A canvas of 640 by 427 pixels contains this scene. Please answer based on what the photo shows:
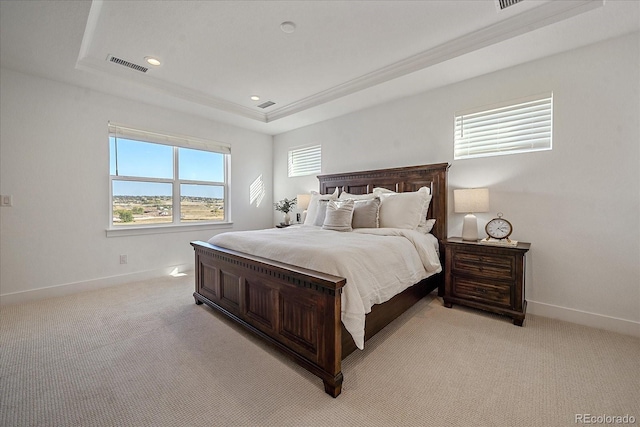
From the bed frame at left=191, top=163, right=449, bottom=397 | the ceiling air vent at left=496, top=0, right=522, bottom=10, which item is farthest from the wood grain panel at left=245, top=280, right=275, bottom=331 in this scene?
the ceiling air vent at left=496, top=0, right=522, bottom=10

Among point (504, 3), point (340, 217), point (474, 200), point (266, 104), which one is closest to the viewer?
point (504, 3)

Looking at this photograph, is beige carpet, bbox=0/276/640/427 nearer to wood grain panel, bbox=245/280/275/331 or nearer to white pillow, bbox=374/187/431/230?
wood grain panel, bbox=245/280/275/331

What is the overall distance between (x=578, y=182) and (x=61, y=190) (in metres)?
5.60

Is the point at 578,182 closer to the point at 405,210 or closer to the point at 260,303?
the point at 405,210

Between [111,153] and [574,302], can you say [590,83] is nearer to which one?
[574,302]

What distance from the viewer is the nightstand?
245 centimetres

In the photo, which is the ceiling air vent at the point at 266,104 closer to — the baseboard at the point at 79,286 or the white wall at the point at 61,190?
the white wall at the point at 61,190

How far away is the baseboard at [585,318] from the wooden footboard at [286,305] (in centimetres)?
235

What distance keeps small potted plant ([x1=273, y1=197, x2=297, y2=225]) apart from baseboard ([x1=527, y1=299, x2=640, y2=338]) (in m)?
3.61

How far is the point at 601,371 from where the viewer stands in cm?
177

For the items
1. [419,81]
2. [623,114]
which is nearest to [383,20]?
[419,81]

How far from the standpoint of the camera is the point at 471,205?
2795mm

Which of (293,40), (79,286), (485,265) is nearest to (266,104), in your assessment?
(293,40)

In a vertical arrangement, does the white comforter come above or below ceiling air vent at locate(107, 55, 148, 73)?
below
